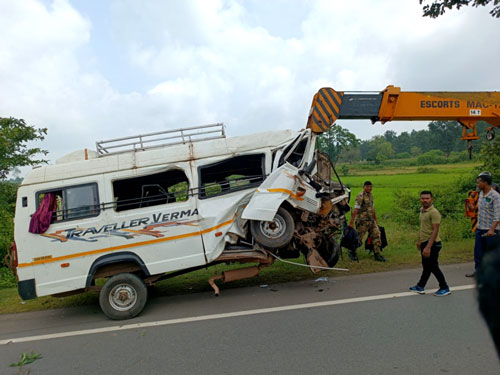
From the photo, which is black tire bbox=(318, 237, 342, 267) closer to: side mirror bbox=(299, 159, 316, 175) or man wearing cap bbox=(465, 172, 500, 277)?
side mirror bbox=(299, 159, 316, 175)

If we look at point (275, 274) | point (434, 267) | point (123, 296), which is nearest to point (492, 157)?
point (434, 267)

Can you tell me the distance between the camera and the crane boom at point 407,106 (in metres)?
6.28

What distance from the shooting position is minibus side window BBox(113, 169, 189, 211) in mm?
5527

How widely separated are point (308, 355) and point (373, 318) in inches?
48.5

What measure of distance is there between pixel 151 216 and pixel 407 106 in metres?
4.85

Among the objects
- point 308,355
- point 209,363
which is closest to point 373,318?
point 308,355

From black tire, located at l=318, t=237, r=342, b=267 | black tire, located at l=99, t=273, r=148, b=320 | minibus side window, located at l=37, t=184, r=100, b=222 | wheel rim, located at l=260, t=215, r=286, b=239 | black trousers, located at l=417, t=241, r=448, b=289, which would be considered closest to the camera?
black trousers, located at l=417, t=241, r=448, b=289

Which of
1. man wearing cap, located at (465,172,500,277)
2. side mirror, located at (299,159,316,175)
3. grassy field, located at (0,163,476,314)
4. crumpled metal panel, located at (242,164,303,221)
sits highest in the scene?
side mirror, located at (299,159,316,175)

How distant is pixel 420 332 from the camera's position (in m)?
3.92

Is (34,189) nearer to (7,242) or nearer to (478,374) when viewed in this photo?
(7,242)

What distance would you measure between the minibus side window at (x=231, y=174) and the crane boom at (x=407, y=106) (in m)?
1.23

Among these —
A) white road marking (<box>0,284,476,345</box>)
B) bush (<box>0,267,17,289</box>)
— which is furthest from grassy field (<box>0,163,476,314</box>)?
white road marking (<box>0,284,476,345</box>)

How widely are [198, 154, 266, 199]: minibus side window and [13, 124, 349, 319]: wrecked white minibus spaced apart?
23 millimetres

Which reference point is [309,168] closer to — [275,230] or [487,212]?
[275,230]
